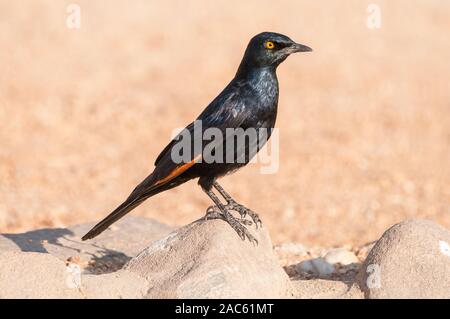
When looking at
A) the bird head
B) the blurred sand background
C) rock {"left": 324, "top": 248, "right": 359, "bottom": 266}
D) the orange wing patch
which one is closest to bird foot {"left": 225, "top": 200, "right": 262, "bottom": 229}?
the orange wing patch

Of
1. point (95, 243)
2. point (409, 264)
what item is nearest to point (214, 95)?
point (95, 243)

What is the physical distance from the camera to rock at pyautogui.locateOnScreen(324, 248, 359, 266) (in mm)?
7316

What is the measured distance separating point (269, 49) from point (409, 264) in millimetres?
1946

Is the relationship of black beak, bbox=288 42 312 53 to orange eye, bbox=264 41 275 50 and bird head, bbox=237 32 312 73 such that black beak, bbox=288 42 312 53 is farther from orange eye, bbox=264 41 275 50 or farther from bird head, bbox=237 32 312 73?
orange eye, bbox=264 41 275 50

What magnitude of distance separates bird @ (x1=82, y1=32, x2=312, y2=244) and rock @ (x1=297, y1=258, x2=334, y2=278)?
1.22 m

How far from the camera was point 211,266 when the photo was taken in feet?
17.3

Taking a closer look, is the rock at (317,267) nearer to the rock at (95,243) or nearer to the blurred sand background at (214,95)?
the rock at (95,243)

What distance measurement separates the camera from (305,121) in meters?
13.9

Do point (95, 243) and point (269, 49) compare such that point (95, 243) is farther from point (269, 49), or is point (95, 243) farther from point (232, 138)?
point (269, 49)

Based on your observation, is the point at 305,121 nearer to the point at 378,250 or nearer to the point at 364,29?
the point at 364,29

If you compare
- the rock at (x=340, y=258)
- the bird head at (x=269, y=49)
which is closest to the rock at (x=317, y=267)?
the rock at (x=340, y=258)

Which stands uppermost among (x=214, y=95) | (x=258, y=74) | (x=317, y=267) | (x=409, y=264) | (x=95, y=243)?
(x=258, y=74)

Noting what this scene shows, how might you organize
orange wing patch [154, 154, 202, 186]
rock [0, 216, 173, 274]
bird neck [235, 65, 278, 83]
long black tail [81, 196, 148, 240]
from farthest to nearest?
rock [0, 216, 173, 274] < bird neck [235, 65, 278, 83] < long black tail [81, 196, 148, 240] < orange wing patch [154, 154, 202, 186]
